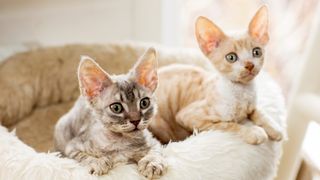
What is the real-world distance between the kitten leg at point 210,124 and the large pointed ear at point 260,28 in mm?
205

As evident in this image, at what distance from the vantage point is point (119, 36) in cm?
197

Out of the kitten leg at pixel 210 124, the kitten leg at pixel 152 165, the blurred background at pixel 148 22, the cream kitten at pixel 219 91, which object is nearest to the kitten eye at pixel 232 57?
the cream kitten at pixel 219 91

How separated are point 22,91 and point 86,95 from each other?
567mm

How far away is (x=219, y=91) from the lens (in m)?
1.10

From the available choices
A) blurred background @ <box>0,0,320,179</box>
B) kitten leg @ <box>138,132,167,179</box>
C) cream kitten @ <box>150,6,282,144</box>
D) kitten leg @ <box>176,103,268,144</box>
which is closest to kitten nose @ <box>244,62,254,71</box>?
cream kitten @ <box>150,6,282,144</box>

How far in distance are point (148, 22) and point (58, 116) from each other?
25.4 inches

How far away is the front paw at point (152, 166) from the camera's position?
36.2 inches

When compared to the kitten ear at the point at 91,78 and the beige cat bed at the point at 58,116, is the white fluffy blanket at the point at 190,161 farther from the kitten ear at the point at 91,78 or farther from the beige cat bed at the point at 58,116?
the kitten ear at the point at 91,78

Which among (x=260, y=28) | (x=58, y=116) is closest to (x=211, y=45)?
(x=260, y=28)

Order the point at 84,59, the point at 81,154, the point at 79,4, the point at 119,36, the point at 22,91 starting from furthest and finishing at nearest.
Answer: the point at 119,36, the point at 79,4, the point at 22,91, the point at 81,154, the point at 84,59

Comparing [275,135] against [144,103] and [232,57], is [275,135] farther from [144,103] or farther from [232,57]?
[144,103]

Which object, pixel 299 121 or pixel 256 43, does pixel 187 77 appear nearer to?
pixel 256 43

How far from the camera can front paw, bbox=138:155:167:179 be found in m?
0.92

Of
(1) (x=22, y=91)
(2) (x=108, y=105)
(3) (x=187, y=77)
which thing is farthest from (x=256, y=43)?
(1) (x=22, y=91)
